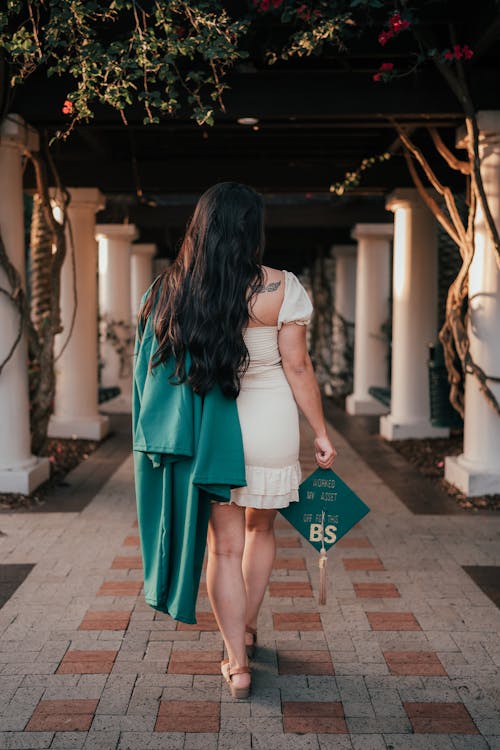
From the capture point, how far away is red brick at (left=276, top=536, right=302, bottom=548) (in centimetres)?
471

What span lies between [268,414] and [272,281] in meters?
0.43

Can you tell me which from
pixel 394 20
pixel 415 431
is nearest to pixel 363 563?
pixel 394 20

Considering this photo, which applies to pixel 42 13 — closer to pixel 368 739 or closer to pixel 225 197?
pixel 225 197

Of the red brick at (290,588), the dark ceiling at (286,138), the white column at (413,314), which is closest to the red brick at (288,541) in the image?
the red brick at (290,588)

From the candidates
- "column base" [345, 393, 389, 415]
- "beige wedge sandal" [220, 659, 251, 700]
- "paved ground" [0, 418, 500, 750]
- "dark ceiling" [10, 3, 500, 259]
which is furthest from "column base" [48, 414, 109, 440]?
"beige wedge sandal" [220, 659, 251, 700]

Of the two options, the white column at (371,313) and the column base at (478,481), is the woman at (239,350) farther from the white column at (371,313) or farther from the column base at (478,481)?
the white column at (371,313)

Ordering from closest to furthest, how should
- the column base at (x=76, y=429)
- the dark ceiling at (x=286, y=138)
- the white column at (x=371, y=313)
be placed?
the dark ceiling at (x=286, y=138), the column base at (x=76, y=429), the white column at (x=371, y=313)

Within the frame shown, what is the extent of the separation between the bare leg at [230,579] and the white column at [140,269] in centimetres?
1182

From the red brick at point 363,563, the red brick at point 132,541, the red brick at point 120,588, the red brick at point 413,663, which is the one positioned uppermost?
the red brick at point 132,541

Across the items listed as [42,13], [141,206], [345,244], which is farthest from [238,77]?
[345,244]

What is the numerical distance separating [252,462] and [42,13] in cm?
340

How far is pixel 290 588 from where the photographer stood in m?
3.94

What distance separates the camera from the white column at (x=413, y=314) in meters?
8.61

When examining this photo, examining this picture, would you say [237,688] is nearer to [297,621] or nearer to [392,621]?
[297,621]
